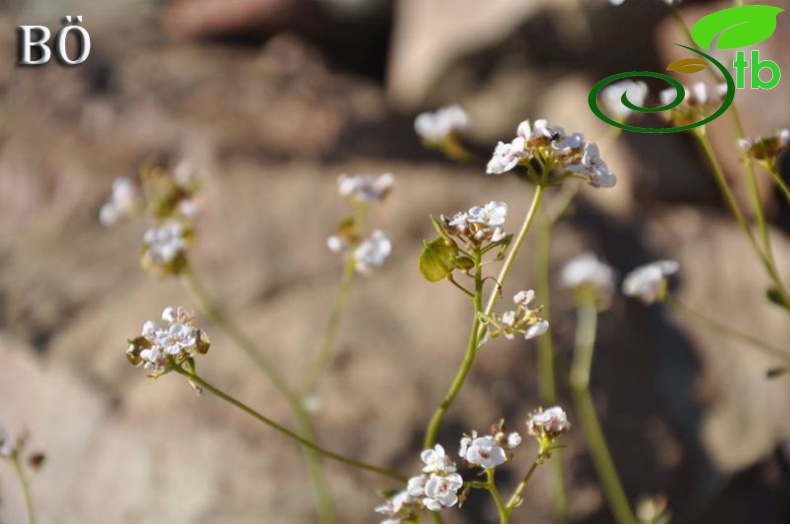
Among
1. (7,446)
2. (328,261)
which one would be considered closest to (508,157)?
(7,446)

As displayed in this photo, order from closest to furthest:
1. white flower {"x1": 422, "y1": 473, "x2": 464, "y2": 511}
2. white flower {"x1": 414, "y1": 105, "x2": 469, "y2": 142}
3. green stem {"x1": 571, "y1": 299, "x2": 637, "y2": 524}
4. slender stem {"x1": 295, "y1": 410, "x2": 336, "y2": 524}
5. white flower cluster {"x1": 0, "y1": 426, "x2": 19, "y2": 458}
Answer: white flower {"x1": 422, "y1": 473, "x2": 464, "y2": 511} < white flower cluster {"x1": 0, "y1": 426, "x2": 19, "y2": 458} < white flower {"x1": 414, "y1": 105, "x2": 469, "y2": 142} < slender stem {"x1": 295, "y1": 410, "x2": 336, "y2": 524} < green stem {"x1": 571, "y1": 299, "x2": 637, "y2": 524}

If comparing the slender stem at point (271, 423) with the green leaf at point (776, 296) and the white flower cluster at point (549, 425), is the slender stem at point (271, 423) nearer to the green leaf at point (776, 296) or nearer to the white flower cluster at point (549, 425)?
the white flower cluster at point (549, 425)

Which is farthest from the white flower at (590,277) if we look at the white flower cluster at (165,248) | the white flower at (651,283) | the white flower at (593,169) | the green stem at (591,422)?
the white flower at (593,169)

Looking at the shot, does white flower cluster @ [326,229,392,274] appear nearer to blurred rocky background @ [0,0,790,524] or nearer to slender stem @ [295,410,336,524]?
slender stem @ [295,410,336,524]

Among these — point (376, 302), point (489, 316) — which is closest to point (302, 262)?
point (376, 302)

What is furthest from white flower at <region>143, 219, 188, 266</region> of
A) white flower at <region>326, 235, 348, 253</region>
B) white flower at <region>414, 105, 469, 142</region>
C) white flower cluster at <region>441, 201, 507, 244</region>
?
white flower cluster at <region>441, 201, 507, 244</region>

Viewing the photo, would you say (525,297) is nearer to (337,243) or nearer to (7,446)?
(337,243)
